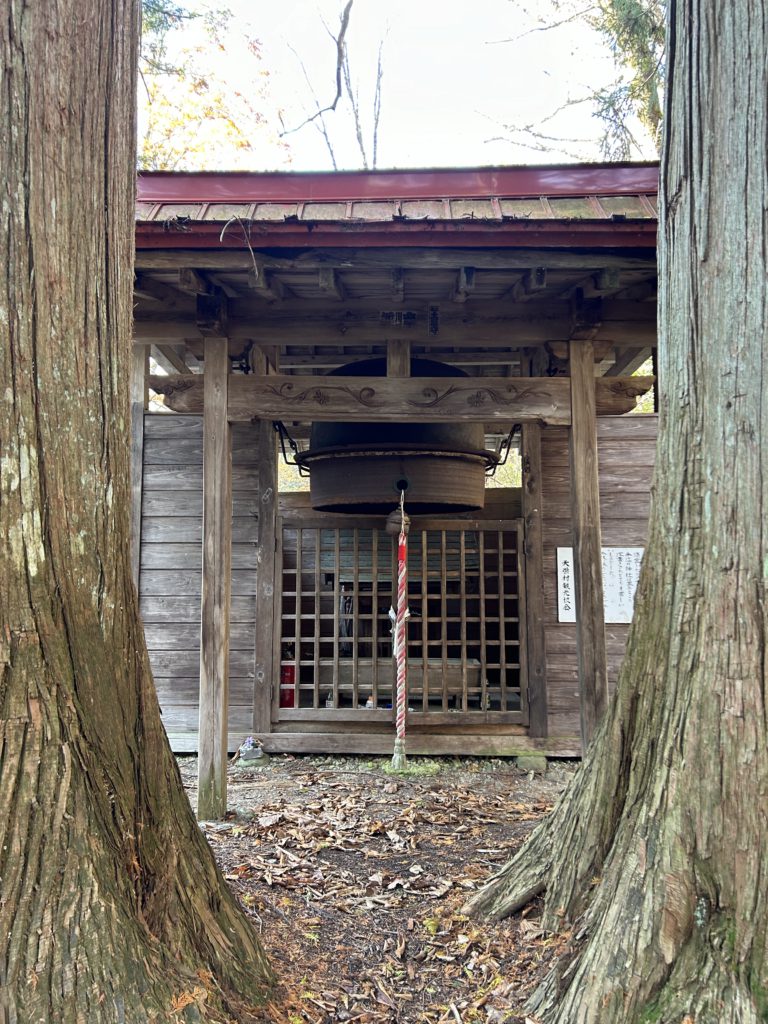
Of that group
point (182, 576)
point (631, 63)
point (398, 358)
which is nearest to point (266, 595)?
point (182, 576)

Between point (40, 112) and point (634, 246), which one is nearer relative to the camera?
point (40, 112)

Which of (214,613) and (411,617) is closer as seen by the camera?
(214,613)

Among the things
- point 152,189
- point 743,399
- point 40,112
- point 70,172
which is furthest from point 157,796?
point 152,189

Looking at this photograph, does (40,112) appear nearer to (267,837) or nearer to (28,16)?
(28,16)

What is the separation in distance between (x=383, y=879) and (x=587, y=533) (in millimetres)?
2614

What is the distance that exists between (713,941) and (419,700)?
475 cm

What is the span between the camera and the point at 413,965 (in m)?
2.75

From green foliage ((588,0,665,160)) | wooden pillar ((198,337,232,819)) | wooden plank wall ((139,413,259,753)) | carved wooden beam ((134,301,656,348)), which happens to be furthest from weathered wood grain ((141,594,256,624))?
green foliage ((588,0,665,160))

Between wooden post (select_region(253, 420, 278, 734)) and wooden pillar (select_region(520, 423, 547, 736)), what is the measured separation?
2333 millimetres

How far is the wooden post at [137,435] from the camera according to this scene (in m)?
6.18

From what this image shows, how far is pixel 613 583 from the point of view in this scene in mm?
6199

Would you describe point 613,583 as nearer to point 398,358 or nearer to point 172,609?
point 398,358

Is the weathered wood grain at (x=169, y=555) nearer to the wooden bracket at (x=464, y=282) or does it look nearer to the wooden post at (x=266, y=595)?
the wooden post at (x=266, y=595)

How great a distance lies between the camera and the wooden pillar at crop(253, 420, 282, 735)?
6273 mm
